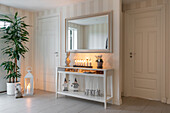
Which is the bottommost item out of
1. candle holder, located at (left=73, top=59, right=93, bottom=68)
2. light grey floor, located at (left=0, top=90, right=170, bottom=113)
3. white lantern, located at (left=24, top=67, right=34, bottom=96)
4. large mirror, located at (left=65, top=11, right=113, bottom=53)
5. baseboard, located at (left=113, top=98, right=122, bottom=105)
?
light grey floor, located at (left=0, top=90, right=170, bottom=113)

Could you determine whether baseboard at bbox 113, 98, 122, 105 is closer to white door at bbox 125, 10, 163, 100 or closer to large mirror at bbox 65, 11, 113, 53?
white door at bbox 125, 10, 163, 100

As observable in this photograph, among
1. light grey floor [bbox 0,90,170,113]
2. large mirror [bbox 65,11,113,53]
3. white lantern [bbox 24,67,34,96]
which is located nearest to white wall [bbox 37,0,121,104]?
large mirror [bbox 65,11,113,53]

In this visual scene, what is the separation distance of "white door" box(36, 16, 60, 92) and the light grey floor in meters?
0.86

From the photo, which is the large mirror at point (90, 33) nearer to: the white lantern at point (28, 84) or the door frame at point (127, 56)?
the door frame at point (127, 56)

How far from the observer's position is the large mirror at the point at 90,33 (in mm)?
3203

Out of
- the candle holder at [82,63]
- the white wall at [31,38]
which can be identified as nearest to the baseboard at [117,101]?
the candle holder at [82,63]

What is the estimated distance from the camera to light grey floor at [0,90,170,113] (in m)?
2.69

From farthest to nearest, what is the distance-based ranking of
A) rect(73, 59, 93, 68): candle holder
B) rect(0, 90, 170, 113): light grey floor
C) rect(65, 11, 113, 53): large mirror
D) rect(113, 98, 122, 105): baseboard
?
rect(73, 59, 93, 68): candle holder, rect(65, 11, 113, 53): large mirror, rect(113, 98, 122, 105): baseboard, rect(0, 90, 170, 113): light grey floor

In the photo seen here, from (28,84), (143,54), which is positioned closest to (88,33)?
(143,54)

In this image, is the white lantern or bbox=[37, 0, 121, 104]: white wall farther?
the white lantern

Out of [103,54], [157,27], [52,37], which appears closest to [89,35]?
[103,54]

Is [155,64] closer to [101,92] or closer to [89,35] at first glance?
[101,92]

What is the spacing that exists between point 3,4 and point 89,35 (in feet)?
7.77

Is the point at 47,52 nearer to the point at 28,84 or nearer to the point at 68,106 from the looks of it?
the point at 28,84
